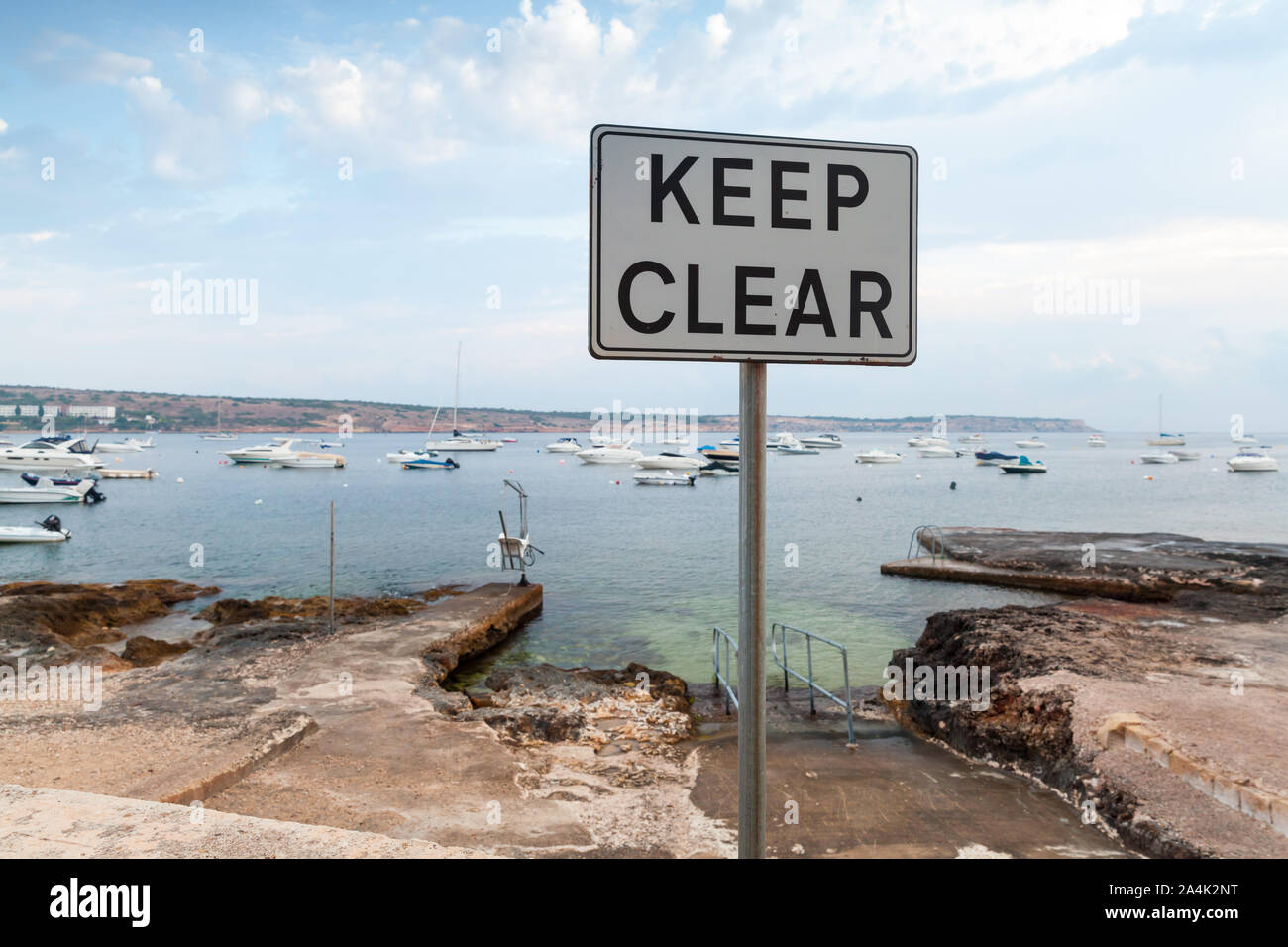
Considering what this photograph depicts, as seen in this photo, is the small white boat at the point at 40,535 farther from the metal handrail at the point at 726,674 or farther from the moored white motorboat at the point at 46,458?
the moored white motorboat at the point at 46,458

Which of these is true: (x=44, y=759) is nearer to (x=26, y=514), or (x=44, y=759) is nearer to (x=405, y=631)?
(x=405, y=631)

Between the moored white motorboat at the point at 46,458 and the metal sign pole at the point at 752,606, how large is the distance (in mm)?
90329

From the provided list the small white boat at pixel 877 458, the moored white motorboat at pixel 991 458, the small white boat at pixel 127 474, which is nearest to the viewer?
the small white boat at pixel 127 474

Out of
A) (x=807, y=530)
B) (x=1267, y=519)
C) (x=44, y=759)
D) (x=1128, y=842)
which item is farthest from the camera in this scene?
(x=1267, y=519)

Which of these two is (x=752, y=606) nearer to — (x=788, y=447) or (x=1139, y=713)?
(x=1139, y=713)

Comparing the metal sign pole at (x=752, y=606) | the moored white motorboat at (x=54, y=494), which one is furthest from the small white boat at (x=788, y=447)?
the metal sign pole at (x=752, y=606)

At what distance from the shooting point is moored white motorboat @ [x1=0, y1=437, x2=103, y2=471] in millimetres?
74062

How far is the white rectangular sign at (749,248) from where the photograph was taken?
5.85ft

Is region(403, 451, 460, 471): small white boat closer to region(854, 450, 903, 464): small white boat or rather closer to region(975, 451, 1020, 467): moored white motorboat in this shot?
region(854, 450, 903, 464): small white boat

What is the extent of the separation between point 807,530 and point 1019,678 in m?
30.2

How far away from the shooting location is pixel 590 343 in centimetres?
178

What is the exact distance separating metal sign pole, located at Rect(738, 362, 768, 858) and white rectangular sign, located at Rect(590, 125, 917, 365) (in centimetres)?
13

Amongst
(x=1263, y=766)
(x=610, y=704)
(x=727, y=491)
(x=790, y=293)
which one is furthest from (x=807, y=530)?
(x=790, y=293)

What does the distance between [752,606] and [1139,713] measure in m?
7.60
